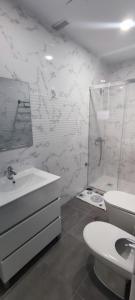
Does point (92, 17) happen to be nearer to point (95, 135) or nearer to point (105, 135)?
point (95, 135)

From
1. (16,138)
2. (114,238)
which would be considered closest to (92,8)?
(16,138)

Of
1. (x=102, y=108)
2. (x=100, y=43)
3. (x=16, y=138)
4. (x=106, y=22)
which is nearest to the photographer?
(x=16, y=138)

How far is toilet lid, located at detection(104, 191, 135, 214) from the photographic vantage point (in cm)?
149

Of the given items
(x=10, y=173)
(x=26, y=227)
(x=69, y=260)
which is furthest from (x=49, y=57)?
(x=69, y=260)

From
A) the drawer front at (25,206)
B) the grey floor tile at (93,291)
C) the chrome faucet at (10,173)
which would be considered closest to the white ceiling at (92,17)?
the chrome faucet at (10,173)

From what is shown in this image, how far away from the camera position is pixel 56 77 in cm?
187

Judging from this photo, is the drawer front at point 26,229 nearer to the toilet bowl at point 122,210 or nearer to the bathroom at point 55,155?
the bathroom at point 55,155

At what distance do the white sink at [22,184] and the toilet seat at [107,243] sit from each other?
1.86 ft

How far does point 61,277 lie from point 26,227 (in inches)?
21.3

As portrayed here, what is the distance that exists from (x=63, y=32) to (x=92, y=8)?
50 cm

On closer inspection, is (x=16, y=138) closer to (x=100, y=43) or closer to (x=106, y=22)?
(x=106, y=22)

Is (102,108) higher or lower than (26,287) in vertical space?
higher

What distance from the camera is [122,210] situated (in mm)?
1505

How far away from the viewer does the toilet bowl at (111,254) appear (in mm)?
1042
